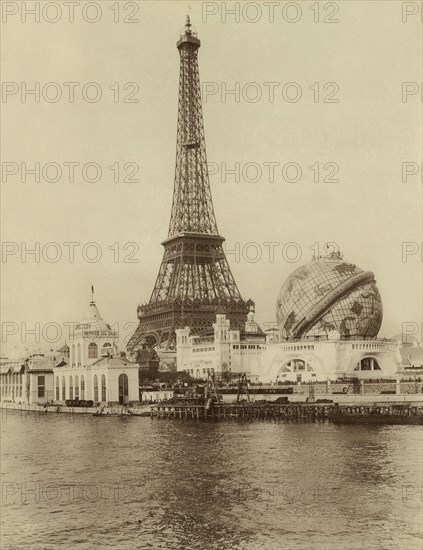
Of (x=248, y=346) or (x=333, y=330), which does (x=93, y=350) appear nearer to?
(x=248, y=346)

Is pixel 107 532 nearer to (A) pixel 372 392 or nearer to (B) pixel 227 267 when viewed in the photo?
(A) pixel 372 392

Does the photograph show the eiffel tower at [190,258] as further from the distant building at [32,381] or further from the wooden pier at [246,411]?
the wooden pier at [246,411]

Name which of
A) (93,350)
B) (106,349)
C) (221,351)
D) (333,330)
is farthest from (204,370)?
(333,330)

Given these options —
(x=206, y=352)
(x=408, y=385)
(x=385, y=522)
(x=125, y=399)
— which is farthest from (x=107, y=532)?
(x=206, y=352)

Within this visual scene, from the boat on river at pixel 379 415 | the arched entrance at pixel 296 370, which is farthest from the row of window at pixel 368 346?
the boat on river at pixel 379 415

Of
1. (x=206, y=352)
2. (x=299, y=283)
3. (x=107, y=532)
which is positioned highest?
(x=299, y=283)
